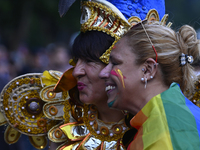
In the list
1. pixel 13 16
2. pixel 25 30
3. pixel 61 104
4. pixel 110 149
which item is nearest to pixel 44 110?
pixel 61 104

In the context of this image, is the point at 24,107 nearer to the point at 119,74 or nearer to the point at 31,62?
the point at 119,74

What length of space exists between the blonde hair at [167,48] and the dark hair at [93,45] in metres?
0.34

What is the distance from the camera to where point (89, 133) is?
216 cm

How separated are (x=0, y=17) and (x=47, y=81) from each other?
4.35m

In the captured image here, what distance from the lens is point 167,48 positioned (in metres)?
1.56

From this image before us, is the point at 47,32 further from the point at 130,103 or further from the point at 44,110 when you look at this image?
the point at 130,103

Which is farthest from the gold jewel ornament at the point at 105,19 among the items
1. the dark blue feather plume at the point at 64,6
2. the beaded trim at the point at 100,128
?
the beaded trim at the point at 100,128

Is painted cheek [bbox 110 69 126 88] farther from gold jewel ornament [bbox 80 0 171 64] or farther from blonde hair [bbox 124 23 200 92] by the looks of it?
gold jewel ornament [bbox 80 0 171 64]

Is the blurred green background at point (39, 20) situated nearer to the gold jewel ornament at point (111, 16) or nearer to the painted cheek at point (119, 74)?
the gold jewel ornament at point (111, 16)

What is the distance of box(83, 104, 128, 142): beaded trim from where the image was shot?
2068 mm

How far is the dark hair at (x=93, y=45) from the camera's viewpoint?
199 cm

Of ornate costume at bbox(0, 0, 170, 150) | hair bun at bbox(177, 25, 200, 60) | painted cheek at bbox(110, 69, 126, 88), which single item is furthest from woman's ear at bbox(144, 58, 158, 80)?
ornate costume at bbox(0, 0, 170, 150)

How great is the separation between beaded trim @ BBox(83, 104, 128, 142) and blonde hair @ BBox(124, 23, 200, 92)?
24.5 inches

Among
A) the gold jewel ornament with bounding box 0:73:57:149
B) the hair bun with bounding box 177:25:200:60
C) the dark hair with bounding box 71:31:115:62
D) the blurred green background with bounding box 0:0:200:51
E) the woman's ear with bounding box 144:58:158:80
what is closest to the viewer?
the woman's ear with bounding box 144:58:158:80
